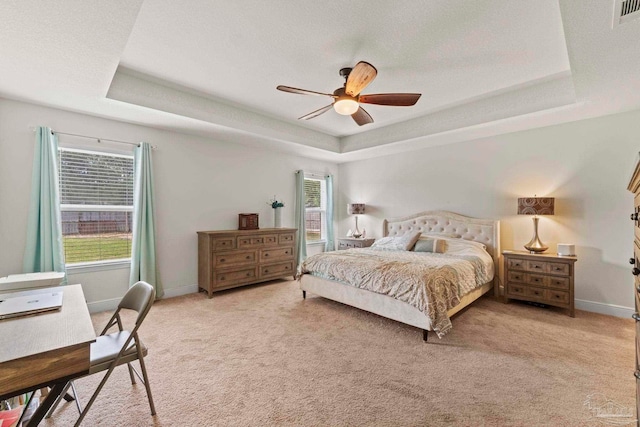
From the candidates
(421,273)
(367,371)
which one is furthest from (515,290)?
(367,371)

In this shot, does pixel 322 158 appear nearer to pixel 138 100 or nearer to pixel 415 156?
pixel 415 156

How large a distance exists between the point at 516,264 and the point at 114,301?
557 centimetres

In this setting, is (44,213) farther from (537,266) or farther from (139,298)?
(537,266)

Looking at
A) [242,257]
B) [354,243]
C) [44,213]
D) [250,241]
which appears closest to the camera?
[44,213]

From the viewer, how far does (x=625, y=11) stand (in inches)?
69.3

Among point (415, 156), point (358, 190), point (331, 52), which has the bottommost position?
point (358, 190)

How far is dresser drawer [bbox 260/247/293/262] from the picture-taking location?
5001 millimetres

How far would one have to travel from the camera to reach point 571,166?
3889 millimetres

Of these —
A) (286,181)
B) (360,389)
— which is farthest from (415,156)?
(360,389)

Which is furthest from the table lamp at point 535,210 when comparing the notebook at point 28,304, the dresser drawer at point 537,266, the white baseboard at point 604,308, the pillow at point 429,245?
the notebook at point 28,304

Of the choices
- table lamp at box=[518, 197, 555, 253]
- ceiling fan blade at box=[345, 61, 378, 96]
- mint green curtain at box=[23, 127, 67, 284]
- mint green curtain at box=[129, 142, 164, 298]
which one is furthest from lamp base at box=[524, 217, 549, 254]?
mint green curtain at box=[23, 127, 67, 284]

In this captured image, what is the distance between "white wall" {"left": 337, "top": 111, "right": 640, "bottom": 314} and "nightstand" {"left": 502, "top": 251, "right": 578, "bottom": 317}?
0.53m

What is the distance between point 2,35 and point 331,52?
8.21 feet

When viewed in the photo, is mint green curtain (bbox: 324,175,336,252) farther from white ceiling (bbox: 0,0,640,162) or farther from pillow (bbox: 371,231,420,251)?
white ceiling (bbox: 0,0,640,162)
